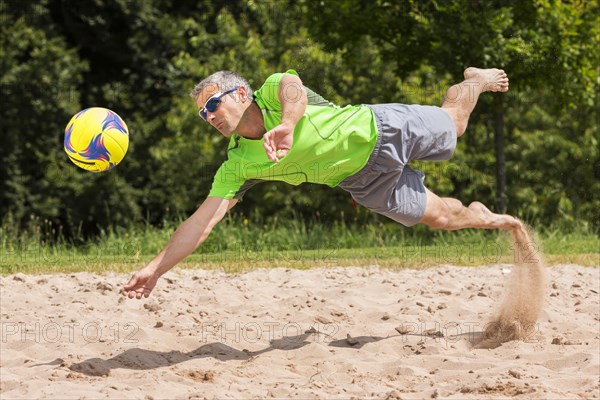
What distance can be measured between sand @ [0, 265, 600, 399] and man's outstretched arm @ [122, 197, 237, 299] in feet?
1.60

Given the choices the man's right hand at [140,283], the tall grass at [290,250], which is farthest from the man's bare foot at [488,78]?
the man's right hand at [140,283]

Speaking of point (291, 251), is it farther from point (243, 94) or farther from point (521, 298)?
point (243, 94)

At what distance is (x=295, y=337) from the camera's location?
237 inches

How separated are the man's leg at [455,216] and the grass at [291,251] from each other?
1.59 meters

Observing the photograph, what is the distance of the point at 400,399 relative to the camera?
4574 millimetres

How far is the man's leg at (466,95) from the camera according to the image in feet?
18.7

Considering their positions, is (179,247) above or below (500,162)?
below

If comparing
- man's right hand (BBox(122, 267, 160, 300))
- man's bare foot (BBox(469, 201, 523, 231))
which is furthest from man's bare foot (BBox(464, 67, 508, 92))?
man's right hand (BBox(122, 267, 160, 300))

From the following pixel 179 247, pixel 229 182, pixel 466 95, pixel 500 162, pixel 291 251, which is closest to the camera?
pixel 179 247

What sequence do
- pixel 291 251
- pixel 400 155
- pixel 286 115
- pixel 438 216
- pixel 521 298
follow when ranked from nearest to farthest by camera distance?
pixel 286 115 < pixel 400 155 < pixel 438 216 < pixel 521 298 < pixel 291 251

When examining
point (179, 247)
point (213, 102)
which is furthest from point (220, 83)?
point (179, 247)

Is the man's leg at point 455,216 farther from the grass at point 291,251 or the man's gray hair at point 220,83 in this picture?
the grass at point 291,251

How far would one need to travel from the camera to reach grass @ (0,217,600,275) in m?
8.49

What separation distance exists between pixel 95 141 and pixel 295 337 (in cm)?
180
